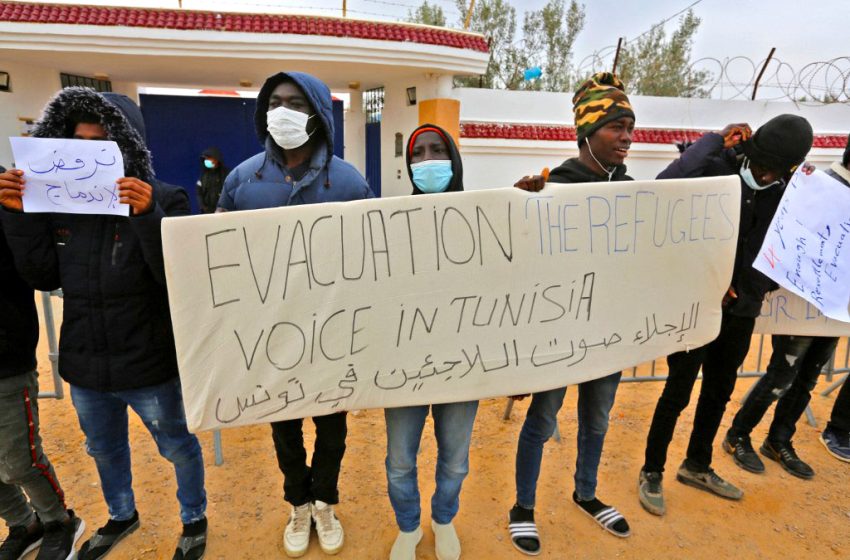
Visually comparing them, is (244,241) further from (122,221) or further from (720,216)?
(720,216)

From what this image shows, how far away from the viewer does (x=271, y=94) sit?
214cm

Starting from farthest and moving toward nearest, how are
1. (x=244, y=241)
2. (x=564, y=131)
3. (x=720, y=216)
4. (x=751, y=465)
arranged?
(x=564, y=131), (x=751, y=465), (x=720, y=216), (x=244, y=241)

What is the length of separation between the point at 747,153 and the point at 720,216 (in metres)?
0.37

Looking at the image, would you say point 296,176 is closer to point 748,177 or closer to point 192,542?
point 192,542

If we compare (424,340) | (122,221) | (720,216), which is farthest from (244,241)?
(720,216)

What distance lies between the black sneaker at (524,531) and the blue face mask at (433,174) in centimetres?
168

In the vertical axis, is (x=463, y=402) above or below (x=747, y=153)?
below

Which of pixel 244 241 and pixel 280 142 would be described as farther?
pixel 280 142

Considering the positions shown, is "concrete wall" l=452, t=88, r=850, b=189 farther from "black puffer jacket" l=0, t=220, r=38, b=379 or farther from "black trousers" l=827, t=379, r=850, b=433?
"black puffer jacket" l=0, t=220, r=38, b=379

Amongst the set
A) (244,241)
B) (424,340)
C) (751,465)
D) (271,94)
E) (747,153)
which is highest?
(271,94)

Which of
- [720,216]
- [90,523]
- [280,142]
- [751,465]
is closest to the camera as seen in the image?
[280,142]

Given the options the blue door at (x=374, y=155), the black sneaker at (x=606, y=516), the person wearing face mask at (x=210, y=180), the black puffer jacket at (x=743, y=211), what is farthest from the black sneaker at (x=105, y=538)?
the blue door at (x=374, y=155)

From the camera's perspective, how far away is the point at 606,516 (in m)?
2.61

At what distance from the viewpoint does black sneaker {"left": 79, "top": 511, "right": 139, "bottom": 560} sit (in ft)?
7.48
